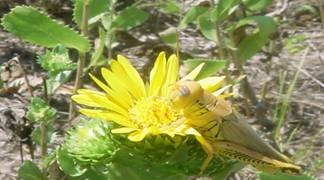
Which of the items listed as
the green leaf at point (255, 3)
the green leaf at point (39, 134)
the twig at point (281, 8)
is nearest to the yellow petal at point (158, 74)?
the green leaf at point (39, 134)

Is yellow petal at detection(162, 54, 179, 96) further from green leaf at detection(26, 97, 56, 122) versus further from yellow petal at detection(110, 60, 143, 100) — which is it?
green leaf at detection(26, 97, 56, 122)

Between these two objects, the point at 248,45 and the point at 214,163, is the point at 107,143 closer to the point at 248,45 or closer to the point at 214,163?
the point at 214,163

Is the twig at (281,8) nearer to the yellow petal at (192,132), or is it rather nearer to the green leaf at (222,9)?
the green leaf at (222,9)

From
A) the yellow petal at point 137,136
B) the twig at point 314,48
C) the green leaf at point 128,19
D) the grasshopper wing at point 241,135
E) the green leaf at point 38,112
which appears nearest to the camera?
the yellow petal at point 137,136

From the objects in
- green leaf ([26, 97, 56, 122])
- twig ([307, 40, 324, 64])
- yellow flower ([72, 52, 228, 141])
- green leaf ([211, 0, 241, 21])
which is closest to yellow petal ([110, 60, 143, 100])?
yellow flower ([72, 52, 228, 141])

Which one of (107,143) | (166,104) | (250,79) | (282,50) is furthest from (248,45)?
(107,143)

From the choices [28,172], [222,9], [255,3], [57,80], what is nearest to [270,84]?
[255,3]

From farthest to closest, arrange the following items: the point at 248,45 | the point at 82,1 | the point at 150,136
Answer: the point at 248,45, the point at 82,1, the point at 150,136
